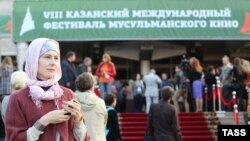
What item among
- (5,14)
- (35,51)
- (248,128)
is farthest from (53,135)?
(5,14)

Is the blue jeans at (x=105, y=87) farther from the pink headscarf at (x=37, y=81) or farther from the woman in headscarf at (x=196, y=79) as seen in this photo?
the pink headscarf at (x=37, y=81)

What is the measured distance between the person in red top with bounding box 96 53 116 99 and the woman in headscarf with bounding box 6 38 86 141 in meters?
11.4

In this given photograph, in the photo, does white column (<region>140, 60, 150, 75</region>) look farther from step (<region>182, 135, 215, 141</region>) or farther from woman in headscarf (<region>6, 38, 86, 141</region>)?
woman in headscarf (<region>6, 38, 86, 141</region>)

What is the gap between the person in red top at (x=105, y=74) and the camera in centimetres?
1495

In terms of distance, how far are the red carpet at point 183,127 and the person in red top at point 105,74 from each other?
3.91 ft

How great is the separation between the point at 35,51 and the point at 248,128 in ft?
9.83

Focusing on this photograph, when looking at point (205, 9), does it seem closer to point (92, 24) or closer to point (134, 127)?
point (92, 24)

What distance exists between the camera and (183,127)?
14859 millimetres

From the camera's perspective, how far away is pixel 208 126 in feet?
48.7

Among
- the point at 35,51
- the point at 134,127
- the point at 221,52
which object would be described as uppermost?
the point at 221,52

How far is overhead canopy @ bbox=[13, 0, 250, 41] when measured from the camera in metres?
21.1

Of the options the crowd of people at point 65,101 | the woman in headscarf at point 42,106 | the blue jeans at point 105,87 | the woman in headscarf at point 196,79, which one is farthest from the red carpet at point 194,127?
the woman in headscarf at point 42,106

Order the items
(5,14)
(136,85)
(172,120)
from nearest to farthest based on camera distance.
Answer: (172,120)
(136,85)
(5,14)

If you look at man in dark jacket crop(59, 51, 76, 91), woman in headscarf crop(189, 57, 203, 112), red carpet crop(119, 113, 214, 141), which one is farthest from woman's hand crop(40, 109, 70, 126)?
woman in headscarf crop(189, 57, 203, 112)
